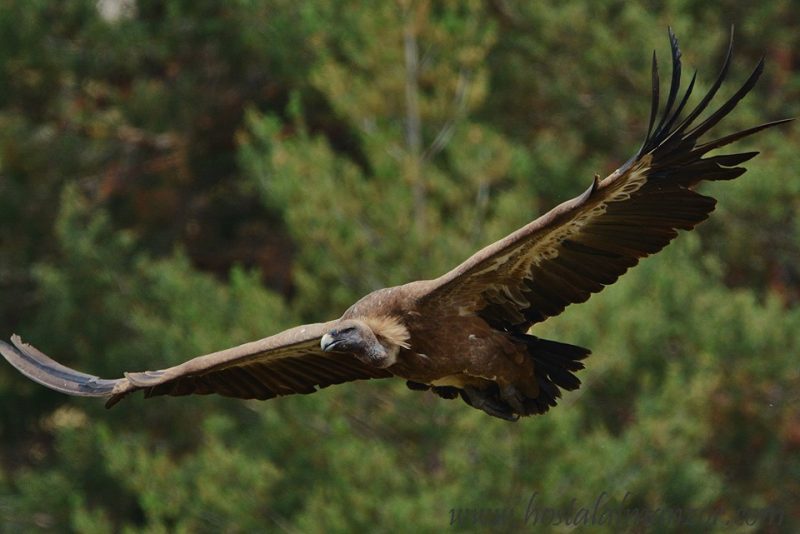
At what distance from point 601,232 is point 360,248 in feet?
24.0

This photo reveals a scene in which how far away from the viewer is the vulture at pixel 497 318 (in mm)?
5996

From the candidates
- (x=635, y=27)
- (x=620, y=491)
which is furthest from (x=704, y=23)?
(x=620, y=491)

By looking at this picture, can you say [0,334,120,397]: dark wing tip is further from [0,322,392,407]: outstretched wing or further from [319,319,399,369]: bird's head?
[319,319,399,369]: bird's head

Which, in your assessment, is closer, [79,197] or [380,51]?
[380,51]

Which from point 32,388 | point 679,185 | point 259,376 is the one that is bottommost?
point 32,388

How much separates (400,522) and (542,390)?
5690 mm

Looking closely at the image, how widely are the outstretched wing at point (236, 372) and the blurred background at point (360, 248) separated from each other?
520 cm

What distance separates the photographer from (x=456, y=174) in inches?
543

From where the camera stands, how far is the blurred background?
1309 cm

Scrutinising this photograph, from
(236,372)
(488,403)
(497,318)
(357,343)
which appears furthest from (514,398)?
(236,372)

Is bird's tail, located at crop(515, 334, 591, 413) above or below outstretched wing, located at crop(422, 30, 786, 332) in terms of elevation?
Answer: below

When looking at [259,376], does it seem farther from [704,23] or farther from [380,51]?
[704,23]

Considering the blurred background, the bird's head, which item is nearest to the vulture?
the bird's head

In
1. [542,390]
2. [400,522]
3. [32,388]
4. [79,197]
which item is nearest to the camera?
[542,390]
